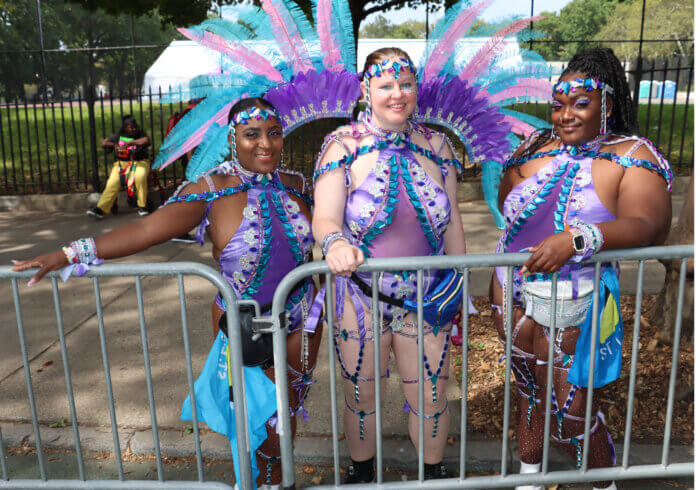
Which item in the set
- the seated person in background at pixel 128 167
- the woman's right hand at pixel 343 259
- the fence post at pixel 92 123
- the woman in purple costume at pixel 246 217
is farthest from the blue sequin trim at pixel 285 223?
the fence post at pixel 92 123

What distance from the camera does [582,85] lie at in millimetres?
2271

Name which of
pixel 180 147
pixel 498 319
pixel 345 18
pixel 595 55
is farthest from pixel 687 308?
pixel 180 147

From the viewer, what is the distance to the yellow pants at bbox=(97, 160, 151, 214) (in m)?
8.51

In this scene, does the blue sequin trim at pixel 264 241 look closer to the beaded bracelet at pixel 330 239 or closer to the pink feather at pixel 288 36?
the beaded bracelet at pixel 330 239

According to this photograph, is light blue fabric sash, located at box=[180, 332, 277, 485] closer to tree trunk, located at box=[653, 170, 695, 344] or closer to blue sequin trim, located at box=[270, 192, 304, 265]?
blue sequin trim, located at box=[270, 192, 304, 265]

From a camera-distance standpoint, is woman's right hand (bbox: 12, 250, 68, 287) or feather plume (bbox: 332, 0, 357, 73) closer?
woman's right hand (bbox: 12, 250, 68, 287)

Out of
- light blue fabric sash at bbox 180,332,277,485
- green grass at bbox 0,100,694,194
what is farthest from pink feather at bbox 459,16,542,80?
green grass at bbox 0,100,694,194

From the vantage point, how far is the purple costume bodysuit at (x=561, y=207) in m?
2.29

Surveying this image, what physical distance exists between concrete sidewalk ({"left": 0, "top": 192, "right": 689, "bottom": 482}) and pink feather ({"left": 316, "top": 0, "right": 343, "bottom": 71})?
1885 millimetres

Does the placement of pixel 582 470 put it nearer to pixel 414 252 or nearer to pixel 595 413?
pixel 595 413

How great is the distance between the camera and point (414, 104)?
2385 mm

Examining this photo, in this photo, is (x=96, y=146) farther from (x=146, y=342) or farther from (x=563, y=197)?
(x=563, y=197)

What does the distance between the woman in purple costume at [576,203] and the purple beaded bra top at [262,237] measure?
859 mm

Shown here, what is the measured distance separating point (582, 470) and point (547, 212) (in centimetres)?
103
